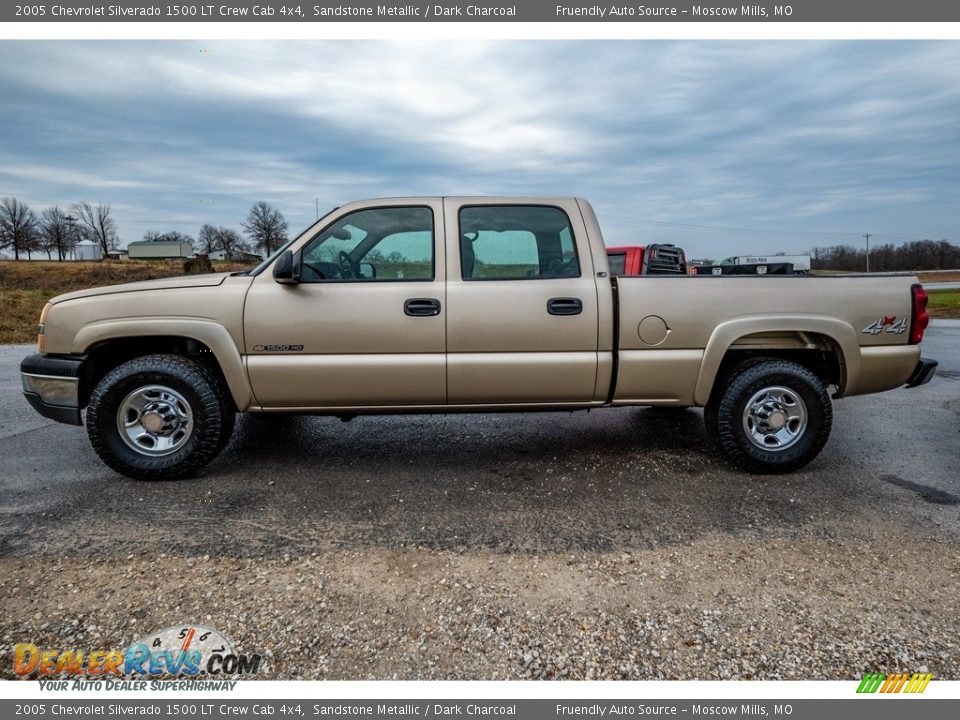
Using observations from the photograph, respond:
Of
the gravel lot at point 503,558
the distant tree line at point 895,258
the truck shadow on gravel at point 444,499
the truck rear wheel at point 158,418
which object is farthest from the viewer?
the distant tree line at point 895,258

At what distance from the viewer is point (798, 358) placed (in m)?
4.11

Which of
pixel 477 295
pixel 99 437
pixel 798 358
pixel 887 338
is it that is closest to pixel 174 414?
pixel 99 437

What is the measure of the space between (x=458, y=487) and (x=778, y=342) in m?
2.41

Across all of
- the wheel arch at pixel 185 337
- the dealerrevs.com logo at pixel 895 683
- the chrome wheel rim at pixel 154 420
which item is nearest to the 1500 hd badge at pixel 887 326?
the dealerrevs.com logo at pixel 895 683

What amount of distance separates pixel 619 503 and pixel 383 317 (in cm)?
188

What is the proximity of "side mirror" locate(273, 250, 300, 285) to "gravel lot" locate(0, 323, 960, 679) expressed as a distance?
135 cm

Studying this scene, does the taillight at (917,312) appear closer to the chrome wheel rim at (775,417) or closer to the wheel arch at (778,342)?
the wheel arch at (778,342)

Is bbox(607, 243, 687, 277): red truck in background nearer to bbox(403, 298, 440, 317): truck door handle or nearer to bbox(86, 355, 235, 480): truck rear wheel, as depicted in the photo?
bbox(403, 298, 440, 317): truck door handle

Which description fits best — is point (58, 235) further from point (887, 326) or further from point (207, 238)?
point (887, 326)

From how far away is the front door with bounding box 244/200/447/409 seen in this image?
3.63 meters

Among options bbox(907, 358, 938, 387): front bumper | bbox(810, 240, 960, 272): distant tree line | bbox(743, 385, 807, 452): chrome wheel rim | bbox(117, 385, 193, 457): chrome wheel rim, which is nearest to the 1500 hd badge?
bbox(907, 358, 938, 387): front bumper

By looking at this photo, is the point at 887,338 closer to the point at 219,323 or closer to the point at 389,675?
the point at 389,675

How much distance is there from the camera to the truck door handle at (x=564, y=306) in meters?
3.67

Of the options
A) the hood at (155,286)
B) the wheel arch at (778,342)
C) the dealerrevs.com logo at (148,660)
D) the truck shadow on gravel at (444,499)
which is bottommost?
the dealerrevs.com logo at (148,660)
